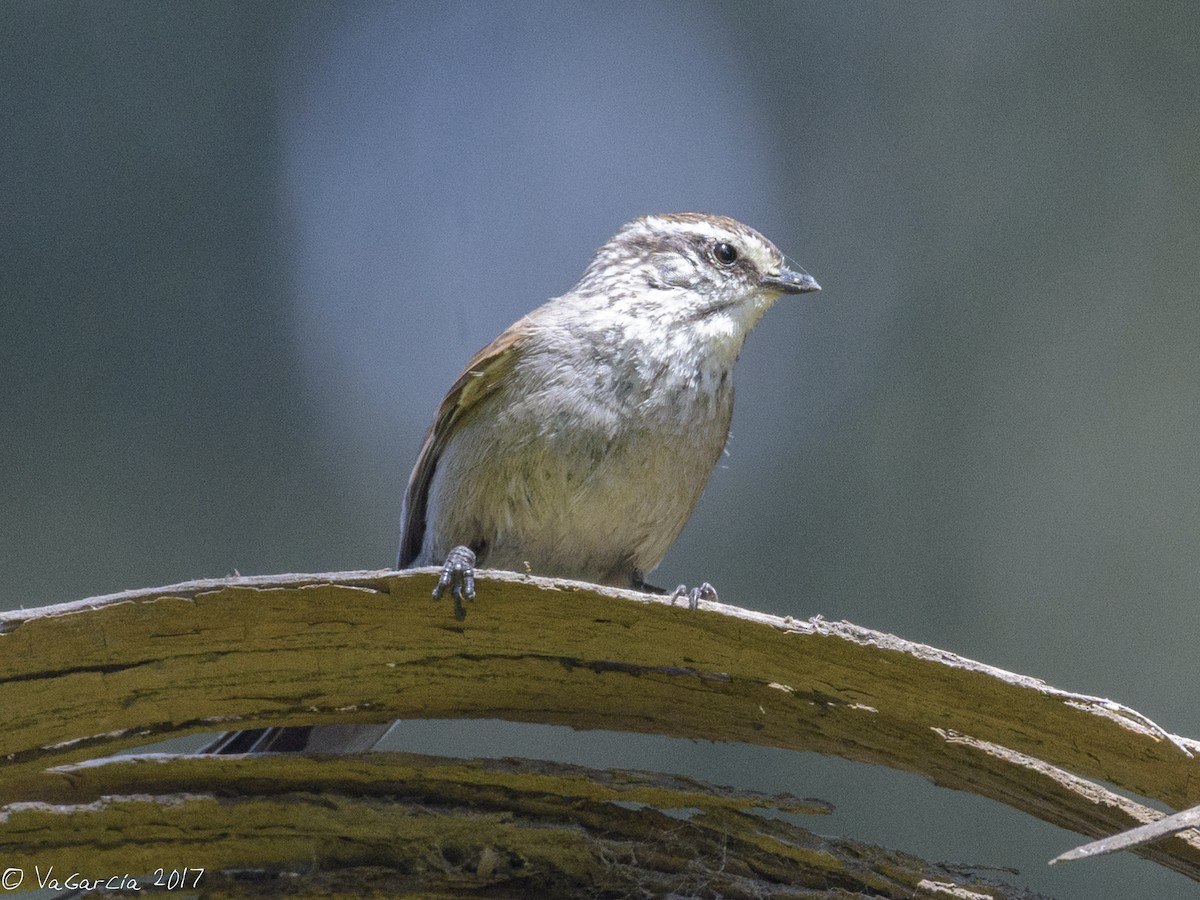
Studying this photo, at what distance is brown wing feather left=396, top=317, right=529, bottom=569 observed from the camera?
11.7 feet

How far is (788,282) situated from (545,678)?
6.25 feet

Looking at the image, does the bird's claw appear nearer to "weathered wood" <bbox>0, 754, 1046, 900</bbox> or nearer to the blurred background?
"weathered wood" <bbox>0, 754, 1046, 900</bbox>

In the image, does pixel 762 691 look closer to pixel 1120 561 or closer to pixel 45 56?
pixel 1120 561

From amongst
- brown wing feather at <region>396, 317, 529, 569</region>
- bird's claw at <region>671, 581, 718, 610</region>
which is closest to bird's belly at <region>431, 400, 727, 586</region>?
brown wing feather at <region>396, 317, 529, 569</region>

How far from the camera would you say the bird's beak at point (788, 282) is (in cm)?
400

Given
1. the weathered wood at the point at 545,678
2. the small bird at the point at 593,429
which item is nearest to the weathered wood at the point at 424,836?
the weathered wood at the point at 545,678

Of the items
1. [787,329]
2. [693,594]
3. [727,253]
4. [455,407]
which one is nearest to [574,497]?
[455,407]

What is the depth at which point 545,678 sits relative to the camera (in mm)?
2682

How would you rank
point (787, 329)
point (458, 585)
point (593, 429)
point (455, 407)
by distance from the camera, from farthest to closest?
point (787, 329)
point (455, 407)
point (593, 429)
point (458, 585)

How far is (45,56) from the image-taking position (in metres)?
5.01

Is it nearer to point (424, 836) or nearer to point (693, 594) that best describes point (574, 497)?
point (693, 594)

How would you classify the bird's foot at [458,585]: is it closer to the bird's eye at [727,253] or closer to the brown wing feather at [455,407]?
the brown wing feather at [455,407]

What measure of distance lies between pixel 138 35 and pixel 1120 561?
5.13 meters

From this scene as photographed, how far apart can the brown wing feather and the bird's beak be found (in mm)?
881
